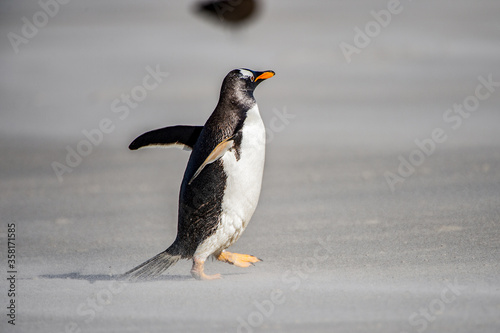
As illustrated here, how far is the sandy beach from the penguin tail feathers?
0.08 m

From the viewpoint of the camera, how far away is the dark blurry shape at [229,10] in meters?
10.5

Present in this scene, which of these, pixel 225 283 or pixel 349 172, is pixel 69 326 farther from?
pixel 349 172

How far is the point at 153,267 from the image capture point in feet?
14.5

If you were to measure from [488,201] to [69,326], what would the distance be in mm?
2991

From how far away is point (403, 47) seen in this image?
1039 centimetres

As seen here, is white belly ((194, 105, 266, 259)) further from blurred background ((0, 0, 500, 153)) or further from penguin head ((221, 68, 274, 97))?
blurred background ((0, 0, 500, 153))

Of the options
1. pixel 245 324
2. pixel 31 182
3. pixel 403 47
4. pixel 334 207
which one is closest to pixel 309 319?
pixel 245 324
